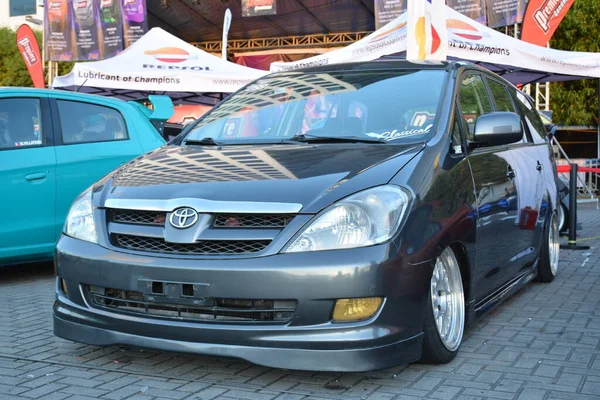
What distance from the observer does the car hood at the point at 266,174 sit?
3.38 metres

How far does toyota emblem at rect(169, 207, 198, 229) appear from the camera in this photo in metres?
3.37

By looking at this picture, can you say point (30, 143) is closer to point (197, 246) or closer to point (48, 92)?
point (48, 92)

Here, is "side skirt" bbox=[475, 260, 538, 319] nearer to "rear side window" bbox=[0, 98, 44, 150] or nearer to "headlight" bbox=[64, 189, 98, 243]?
"headlight" bbox=[64, 189, 98, 243]

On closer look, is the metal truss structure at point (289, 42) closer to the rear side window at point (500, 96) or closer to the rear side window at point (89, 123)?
the rear side window at point (89, 123)

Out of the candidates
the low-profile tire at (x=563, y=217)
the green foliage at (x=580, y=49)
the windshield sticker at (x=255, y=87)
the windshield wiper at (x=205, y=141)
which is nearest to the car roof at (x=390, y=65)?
the windshield sticker at (x=255, y=87)

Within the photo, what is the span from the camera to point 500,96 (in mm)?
5402

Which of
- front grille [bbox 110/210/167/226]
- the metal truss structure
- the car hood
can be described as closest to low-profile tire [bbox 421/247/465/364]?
the car hood

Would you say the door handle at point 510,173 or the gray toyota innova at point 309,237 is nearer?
the gray toyota innova at point 309,237

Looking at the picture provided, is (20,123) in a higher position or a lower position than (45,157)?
higher

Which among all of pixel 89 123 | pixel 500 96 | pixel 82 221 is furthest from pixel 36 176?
pixel 500 96

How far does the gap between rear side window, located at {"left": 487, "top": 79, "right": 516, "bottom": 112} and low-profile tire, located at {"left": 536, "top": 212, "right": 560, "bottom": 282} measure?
104cm

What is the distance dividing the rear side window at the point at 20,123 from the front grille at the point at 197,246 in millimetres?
3124

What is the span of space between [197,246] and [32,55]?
1785cm

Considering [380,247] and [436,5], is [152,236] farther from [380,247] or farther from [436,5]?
[436,5]
